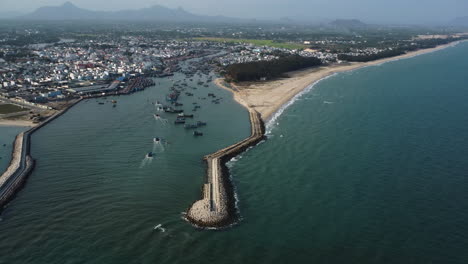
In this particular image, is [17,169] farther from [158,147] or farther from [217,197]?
[217,197]

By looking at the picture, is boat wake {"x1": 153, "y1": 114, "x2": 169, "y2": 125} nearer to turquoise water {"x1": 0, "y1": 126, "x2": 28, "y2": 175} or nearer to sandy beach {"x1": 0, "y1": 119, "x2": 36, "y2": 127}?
sandy beach {"x1": 0, "y1": 119, "x2": 36, "y2": 127}

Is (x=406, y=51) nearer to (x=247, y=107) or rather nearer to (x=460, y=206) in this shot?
(x=247, y=107)

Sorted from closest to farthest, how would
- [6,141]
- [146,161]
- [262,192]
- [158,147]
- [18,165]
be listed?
[262,192] < [18,165] < [146,161] < [158,147] < [6,141]

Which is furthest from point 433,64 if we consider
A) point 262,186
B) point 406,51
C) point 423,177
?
point 262,186

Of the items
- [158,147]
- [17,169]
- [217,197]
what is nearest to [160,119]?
[158,147]

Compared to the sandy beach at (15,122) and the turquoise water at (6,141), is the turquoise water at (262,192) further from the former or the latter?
the sandy beach at (15,122)

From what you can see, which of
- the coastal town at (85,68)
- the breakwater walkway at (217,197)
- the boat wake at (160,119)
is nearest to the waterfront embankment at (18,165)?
the coastal town at (85,68)
